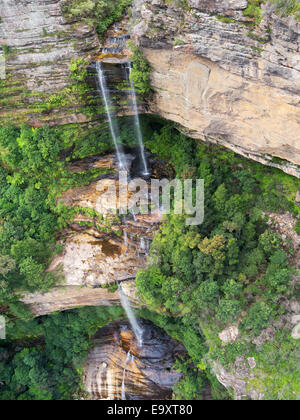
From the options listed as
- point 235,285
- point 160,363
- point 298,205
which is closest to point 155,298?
point 235,285

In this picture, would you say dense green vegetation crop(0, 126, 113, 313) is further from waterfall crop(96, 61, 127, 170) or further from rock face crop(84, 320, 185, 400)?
rock face crop(84, 320, 185, 400)

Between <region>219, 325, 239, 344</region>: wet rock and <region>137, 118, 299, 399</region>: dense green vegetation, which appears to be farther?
<region>219, 325, 239, 344</region>: wet rock

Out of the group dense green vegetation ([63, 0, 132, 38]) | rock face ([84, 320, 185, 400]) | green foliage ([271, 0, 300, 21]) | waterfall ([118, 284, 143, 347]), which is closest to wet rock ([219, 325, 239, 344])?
rock face ([84, 320, 185, 400])

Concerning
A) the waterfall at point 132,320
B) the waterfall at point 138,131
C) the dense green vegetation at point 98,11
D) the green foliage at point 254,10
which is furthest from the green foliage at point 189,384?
the dense green vegetation at point 98,11

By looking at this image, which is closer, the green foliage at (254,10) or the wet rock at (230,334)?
the green foliage at (254,10)

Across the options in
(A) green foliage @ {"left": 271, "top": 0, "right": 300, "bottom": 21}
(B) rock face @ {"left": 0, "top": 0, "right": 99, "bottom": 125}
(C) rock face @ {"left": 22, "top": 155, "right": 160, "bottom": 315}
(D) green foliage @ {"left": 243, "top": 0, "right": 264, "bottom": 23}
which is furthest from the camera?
(C) rock face @ {"left": 22, "top": 155, "right": 160, "bottom": 315}

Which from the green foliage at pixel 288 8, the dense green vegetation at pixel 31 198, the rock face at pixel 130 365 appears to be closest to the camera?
the green foliage at pixel 288 8

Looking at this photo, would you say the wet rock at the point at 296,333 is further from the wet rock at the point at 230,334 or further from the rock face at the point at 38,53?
the rock face at the point at 38,53
